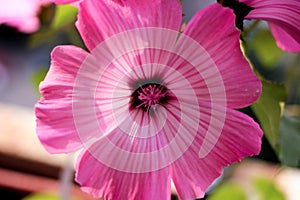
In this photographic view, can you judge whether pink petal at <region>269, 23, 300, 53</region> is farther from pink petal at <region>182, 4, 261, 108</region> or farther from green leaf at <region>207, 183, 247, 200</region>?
green leaf at <region>207, 183, 247, 200</region>

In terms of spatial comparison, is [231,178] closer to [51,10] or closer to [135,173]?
[51,10]

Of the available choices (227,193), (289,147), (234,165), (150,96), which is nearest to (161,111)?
(150,96)

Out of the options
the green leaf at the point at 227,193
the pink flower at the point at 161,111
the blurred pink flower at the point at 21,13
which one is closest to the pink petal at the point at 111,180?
the pink flower at the point at 161,111

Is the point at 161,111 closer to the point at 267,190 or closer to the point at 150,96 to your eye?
the point at 150,96

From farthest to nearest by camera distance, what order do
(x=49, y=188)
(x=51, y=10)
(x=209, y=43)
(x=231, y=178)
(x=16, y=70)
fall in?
(x=16, y=70)
(x=231, y=178)
(x=49, y=188)
(x=51, y=10)
(x=209, y=43)

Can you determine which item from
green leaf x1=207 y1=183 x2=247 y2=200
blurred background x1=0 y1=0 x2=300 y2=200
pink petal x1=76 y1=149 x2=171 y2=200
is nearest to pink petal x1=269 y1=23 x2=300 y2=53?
blurred background x1=0 y1=0 x2=300 y2=200

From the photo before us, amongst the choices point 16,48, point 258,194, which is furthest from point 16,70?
point 258,194
